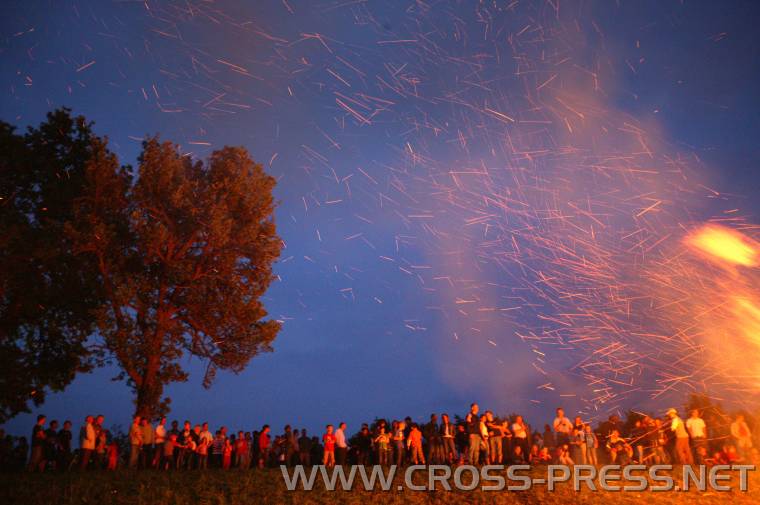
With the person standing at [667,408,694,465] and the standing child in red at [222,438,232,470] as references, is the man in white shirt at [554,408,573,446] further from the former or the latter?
the standing child in red at [222,438,232,470]

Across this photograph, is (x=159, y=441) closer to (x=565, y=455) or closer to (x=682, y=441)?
(x=565, y=455)

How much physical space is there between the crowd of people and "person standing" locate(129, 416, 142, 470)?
1.2 inches

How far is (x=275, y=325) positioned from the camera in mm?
26781

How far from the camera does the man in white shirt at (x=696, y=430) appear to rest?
17.5 metres

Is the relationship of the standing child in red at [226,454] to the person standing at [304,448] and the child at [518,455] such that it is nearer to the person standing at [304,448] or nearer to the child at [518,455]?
the person standing at [304,448]

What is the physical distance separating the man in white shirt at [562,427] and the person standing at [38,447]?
15302mm

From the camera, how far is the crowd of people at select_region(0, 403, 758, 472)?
58.2ft

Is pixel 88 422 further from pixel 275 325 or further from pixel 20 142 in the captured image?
pixel 20 142

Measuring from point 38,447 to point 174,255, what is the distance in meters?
10.2

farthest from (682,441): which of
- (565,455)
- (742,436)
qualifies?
(565,455)

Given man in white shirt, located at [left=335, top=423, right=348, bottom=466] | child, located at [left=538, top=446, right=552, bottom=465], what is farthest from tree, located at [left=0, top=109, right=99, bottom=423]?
child, located at [left=538, top=446, right=552, bottom=465]

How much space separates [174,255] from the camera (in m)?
25.6

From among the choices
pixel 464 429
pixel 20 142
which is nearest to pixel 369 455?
pixel 464 429

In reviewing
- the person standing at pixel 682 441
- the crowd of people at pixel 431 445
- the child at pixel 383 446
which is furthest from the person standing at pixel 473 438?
the person standing at pixel 682 441
